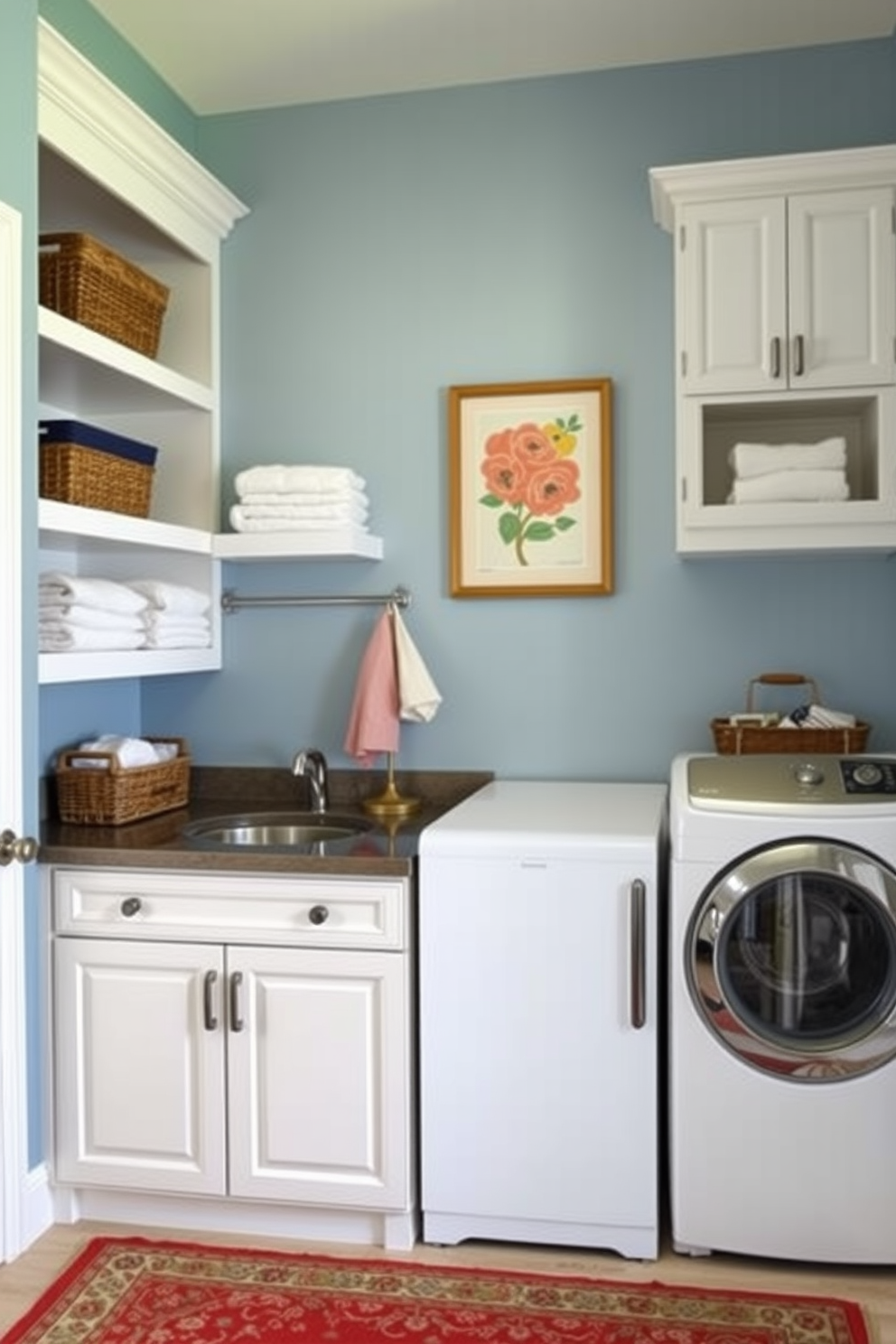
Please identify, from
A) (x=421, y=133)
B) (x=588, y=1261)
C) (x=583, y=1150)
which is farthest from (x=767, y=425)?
(x=588, y=1261)

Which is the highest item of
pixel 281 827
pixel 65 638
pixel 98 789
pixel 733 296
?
pixel 733 296

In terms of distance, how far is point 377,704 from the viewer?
3.06 m

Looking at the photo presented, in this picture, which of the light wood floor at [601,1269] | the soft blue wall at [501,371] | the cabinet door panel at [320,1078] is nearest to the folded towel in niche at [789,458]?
the soft blue wall at [501,371]

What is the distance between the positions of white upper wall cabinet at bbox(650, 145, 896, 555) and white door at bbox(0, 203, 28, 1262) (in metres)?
1.42

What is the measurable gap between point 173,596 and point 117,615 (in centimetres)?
22

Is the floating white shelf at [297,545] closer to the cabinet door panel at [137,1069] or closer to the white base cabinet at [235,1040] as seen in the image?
the white base cabinet at [235,1040]

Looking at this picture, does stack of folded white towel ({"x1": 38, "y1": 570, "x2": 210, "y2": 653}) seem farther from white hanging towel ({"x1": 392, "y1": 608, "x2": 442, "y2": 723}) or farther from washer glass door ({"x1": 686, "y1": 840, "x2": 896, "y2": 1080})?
washer glass door ({"x1": 686, "y1": 840, "x2": 896, "y2": 1080})

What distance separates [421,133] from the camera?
3219 mm

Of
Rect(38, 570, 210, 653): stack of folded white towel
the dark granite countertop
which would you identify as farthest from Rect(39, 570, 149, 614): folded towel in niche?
the dark granite countertop

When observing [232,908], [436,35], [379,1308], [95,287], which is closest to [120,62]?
[95,287]

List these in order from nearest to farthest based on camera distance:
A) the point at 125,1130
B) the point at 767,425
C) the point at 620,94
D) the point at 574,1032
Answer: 1. the point at 574,1032
2. the point at 125,1130
3. the point at 767,425
4. the point at 620,94

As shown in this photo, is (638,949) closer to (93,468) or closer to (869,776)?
(869,776)

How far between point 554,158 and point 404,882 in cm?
192

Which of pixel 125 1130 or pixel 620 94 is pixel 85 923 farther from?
pixel 620 94
